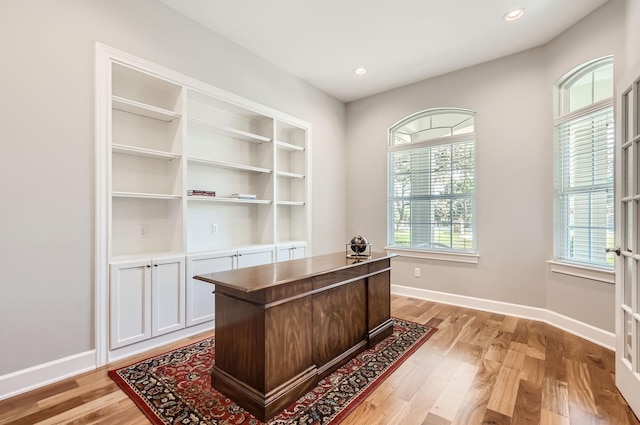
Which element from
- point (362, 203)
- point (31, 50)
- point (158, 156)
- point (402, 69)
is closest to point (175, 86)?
point (158, 156)

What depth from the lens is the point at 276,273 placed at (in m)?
2.11

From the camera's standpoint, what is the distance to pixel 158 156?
2973 mm

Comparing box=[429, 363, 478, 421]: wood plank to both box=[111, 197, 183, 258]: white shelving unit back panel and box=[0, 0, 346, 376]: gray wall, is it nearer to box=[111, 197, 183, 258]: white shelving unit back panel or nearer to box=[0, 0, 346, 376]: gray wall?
box=[111, 197, 183, 258]: white shelving unit back panel

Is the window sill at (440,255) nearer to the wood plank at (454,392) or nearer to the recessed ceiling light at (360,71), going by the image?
the wood plank at (454,392)

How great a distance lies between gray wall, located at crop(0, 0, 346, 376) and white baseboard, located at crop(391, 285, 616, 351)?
152 inches

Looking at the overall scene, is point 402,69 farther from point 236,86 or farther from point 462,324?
point 462,324

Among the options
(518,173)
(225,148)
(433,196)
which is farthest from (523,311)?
(225,148)

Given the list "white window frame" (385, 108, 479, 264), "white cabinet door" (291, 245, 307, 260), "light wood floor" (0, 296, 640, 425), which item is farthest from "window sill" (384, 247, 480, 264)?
"white cabinet door" (291, 245, 307, 260)

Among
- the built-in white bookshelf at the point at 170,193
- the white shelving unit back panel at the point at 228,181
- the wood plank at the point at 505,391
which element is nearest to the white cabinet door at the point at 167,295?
the built-in white bookshelf at the point at 170,193

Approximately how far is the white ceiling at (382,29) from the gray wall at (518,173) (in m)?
0.20

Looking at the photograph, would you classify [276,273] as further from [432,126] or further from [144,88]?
[432,126]

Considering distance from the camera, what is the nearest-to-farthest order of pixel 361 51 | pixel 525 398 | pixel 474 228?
pixel 525 398 → pixel 361 51 → pixel 474 228

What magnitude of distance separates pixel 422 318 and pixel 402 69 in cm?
322

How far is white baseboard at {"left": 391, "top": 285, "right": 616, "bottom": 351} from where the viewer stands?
2887 mm
